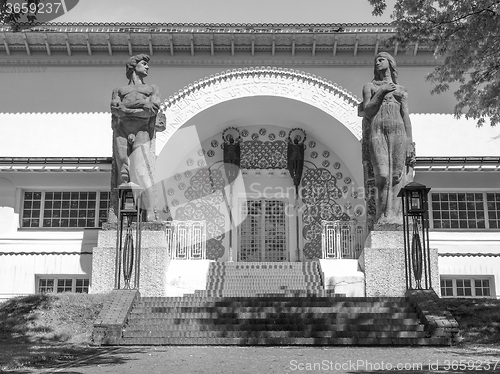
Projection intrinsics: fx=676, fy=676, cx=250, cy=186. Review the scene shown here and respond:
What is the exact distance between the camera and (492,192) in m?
20.2

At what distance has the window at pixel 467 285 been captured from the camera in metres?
A: 19.4

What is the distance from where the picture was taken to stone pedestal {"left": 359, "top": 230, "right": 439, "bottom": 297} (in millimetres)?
14375

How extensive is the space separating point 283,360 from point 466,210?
44.0 ft

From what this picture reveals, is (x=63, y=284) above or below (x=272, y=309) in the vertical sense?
above

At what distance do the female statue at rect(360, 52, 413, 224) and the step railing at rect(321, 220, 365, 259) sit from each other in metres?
3.32

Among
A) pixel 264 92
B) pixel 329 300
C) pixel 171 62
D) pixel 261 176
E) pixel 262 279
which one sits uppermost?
pixel 171 62

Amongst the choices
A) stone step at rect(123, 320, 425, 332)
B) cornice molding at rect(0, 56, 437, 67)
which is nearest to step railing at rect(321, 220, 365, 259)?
cornice molding at rect(0, 56, 437, 67)

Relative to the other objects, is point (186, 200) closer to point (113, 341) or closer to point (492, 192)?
point (492, 192)

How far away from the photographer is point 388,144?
1516 centimetres

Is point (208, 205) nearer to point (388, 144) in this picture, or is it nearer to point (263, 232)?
point (263, 232)

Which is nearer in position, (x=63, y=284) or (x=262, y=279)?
(x=262, y=279)

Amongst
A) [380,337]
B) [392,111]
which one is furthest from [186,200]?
[380,337]

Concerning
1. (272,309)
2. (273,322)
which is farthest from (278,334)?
(272,309)

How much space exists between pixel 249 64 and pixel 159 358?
14746mm
